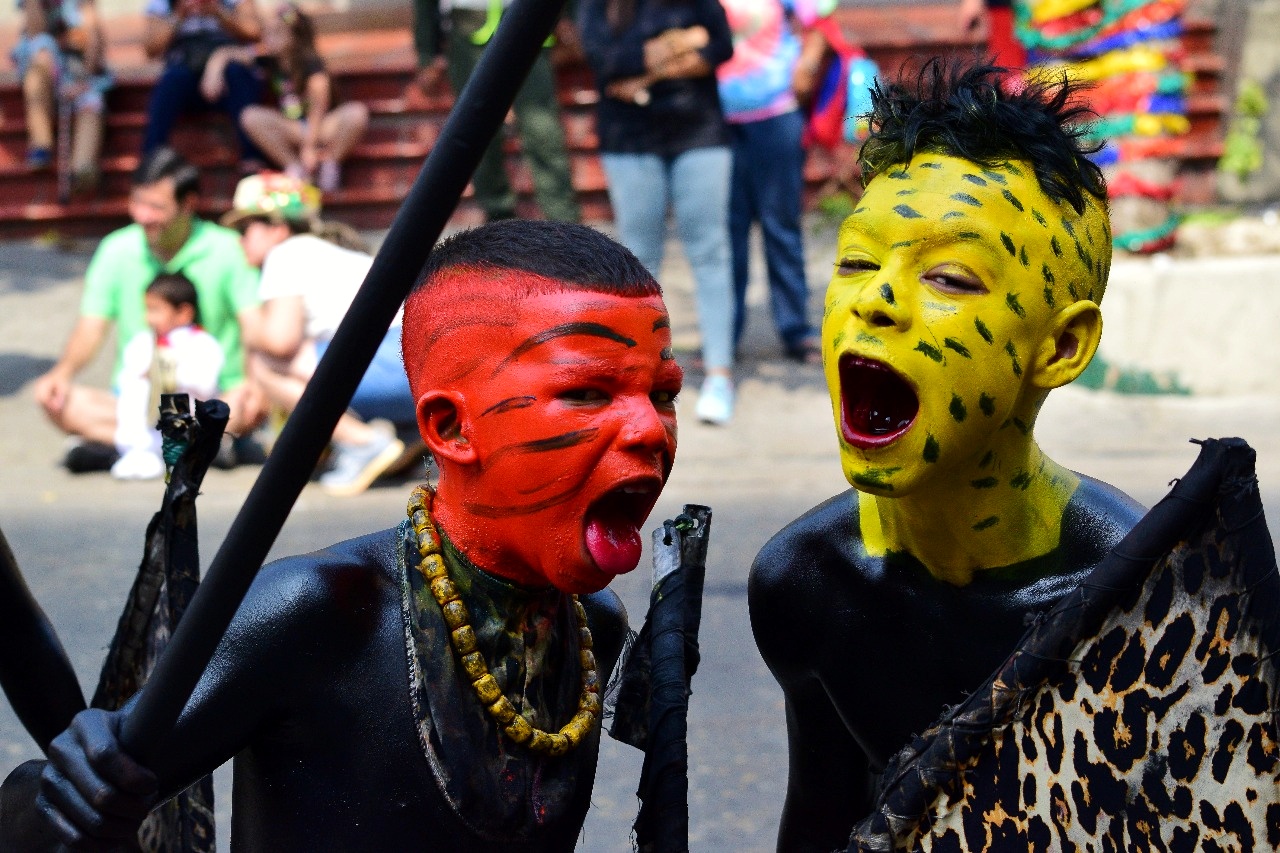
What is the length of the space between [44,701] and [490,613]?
25.5 inches

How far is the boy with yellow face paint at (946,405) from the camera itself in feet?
7.43

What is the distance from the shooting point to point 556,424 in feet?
6.98

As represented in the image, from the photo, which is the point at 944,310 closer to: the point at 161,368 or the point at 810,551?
the point at 810,551

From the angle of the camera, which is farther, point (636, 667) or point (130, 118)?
point (130, 118)

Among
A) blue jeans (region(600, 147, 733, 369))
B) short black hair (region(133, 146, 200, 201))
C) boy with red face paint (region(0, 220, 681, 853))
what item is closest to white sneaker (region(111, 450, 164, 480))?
short black hair (region(133, 146, 200, 201))

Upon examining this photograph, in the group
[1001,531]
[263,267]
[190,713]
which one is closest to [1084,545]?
[1001,531]

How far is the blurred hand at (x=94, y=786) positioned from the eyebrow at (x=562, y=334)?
668 millimetres

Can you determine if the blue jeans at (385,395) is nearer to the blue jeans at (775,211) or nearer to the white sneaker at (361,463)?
the white sneaker at (361,463)

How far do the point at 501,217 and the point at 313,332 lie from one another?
3.54ft

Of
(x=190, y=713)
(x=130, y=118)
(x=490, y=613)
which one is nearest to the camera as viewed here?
(x=190, y=713)

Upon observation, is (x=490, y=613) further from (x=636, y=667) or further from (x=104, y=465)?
(x=104, y=465)

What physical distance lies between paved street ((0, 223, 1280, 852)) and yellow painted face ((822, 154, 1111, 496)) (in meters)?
1.90

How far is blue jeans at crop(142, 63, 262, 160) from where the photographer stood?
9961mm

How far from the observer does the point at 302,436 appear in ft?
5.02
